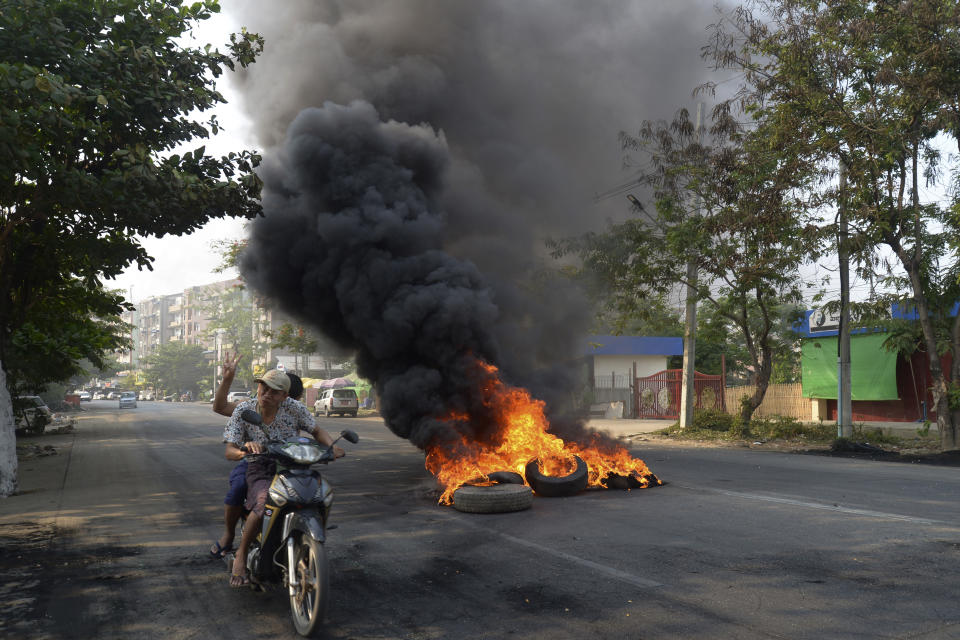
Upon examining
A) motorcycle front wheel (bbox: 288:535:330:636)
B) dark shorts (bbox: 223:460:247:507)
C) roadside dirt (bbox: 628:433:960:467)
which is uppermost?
dark shorts (bbox: 223:460:247:507)

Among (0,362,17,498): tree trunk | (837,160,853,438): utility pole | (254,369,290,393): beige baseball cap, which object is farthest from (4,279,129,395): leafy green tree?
(837,160,853,438): utility pole

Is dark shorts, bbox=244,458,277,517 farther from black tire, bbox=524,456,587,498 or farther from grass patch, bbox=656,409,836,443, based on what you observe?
grass patch, bbox=656,409,836,443

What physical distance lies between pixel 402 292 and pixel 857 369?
18.3m

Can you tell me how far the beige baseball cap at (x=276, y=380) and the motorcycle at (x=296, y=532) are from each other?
0.37 meters

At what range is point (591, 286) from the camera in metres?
20.5

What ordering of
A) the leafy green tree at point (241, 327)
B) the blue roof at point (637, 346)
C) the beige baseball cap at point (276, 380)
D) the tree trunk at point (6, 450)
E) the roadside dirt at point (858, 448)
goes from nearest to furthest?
the beige baseball cap at point (276, 380) → the tree trunk at point (6, 450) → the roadside dirt at point (858, 448) → the blue roof at point (637, 346) → the leafy green tree at point (241, 327)

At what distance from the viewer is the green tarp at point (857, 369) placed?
70.0ft

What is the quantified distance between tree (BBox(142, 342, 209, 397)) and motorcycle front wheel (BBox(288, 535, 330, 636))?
97024 millimetres

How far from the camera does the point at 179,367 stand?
305ft

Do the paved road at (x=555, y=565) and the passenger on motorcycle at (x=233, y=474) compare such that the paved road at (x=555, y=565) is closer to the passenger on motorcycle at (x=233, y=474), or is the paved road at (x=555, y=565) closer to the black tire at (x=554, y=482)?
the black tire at (x=554, y=482)

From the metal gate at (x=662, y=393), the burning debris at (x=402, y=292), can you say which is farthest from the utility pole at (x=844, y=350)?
the burning debris at (x=402, y=292)

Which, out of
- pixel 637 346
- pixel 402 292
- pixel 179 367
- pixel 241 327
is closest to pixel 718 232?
pixel 402 292

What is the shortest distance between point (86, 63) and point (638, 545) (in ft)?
29.0

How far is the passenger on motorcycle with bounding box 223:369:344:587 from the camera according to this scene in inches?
178
